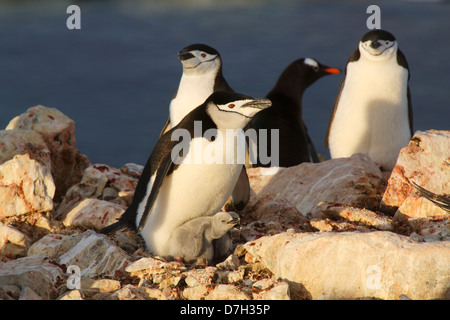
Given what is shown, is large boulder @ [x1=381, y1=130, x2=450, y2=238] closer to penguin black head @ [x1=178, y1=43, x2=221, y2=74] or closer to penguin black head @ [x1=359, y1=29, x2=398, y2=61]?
penguin black head @ [x1=359, y1=29, x2=398, y2=61]

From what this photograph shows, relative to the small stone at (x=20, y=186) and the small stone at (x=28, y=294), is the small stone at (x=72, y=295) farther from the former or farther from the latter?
the small stone at (x=20, y=186)

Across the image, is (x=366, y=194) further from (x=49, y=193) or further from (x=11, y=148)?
(x=11, y=148)

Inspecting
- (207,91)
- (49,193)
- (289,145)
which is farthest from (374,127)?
(49,193)

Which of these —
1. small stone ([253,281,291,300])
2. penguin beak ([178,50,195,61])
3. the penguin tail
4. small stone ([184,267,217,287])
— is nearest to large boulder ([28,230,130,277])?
the penguin tail

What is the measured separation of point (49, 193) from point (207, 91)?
5.45 ft

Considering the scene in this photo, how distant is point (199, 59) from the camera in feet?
16.3

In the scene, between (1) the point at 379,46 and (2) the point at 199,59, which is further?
(1) the point at 379,46

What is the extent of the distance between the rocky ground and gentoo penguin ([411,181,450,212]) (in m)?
0.03

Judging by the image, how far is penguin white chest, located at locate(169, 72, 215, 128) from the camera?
4973 mm

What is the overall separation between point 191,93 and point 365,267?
2592 mm

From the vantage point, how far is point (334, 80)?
1792 centimetres

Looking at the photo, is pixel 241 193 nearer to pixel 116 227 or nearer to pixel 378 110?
pixel 116 227

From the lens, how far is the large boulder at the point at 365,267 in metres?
2.69

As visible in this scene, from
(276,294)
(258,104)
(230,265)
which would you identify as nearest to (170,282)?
(230,265)
